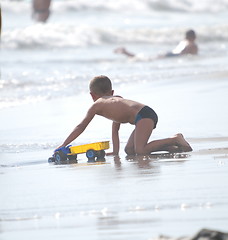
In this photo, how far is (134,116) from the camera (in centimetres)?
832

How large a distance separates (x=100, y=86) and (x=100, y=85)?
1 centimetres

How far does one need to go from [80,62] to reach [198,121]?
1280cm

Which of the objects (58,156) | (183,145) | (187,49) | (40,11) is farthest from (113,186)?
(40,11)

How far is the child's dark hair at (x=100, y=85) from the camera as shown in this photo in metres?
8.23

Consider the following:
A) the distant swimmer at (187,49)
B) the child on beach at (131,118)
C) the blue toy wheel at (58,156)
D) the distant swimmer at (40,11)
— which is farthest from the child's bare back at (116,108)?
the distant swimmer at (40,11)

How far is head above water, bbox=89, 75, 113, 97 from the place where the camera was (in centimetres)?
823

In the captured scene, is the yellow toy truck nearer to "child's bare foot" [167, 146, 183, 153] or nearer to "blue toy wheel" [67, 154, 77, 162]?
"blue toy wheel" [67, 154, 77, 162]

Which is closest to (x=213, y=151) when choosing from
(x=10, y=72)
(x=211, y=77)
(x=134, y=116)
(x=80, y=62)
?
(x=134, y=116)

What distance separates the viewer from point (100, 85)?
8289 millimetres

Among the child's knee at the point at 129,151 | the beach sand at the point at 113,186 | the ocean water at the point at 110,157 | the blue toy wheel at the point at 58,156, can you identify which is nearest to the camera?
the beach sand at the point at 113,186

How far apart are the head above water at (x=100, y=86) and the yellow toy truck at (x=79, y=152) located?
1.90ft

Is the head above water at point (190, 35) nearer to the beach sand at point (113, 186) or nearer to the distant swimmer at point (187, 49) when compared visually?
the distant swimmer at point (187, 49)

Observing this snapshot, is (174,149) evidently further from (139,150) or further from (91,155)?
(91,155)

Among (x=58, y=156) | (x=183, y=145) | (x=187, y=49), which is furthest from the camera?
(x=187, y=49)
